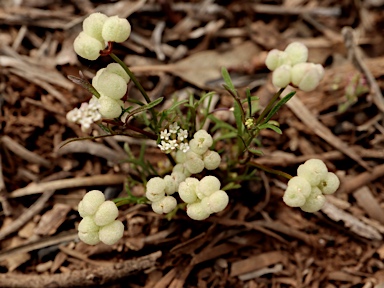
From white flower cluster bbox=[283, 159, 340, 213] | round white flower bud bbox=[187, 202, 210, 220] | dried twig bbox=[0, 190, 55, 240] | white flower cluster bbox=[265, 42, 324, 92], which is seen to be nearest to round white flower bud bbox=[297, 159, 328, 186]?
white flower cluster bbox=[283, 159, 340, 213]

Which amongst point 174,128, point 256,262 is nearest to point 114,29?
point 174,128

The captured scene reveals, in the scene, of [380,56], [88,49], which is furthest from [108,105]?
[380,56]

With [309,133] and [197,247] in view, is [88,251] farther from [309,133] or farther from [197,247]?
[309,133]

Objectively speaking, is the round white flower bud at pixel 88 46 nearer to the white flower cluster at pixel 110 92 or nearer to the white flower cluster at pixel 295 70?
the white flower cluster at pixel 110 92

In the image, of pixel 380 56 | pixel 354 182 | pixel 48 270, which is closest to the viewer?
pixel 48 270

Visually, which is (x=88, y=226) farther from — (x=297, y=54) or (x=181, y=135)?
(x=297, y=54)
